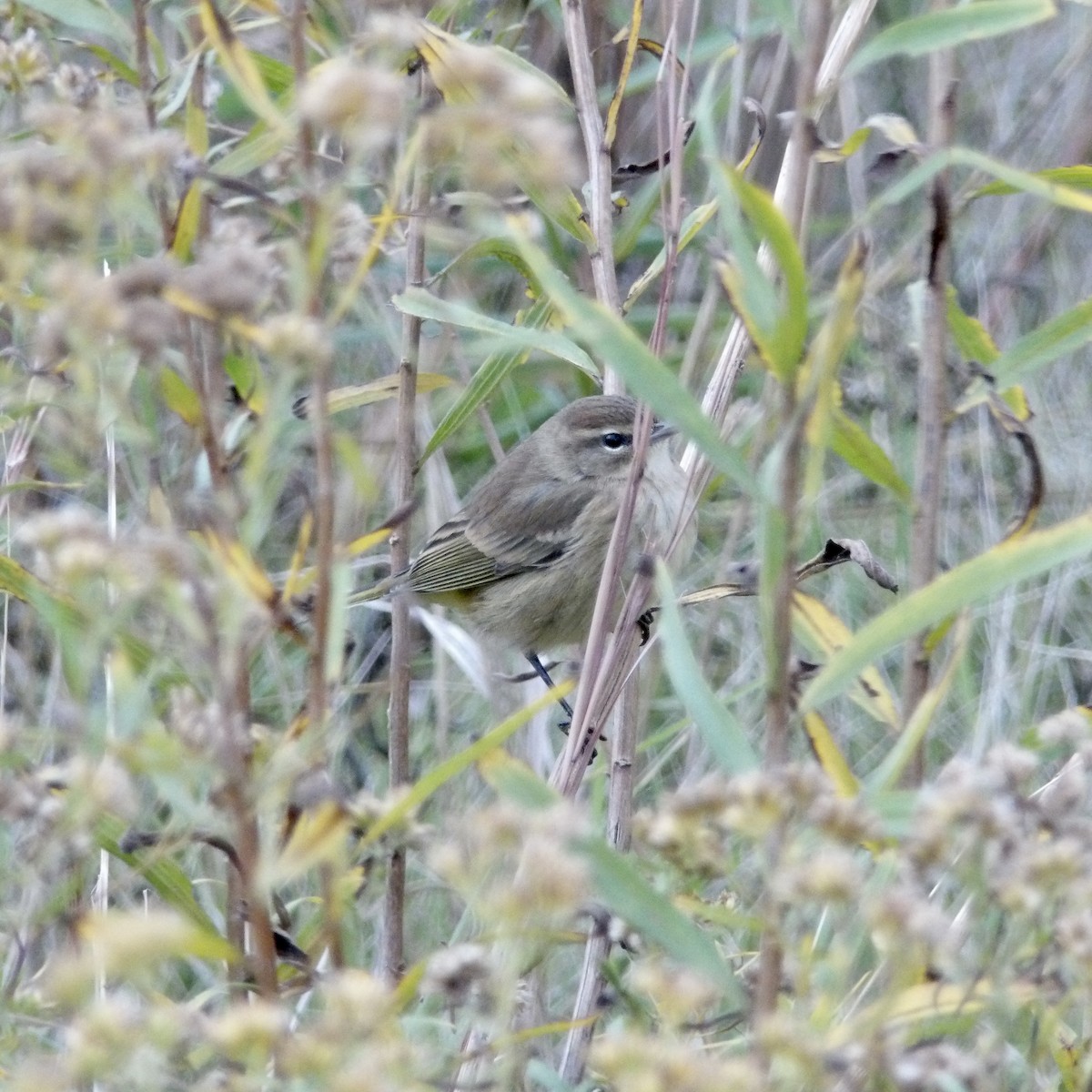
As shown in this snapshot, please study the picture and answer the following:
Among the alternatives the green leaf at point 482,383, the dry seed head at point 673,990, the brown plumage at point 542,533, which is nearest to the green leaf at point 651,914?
the dry seed head at point 673,990

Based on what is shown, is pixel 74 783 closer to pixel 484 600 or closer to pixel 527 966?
pixel 527 966

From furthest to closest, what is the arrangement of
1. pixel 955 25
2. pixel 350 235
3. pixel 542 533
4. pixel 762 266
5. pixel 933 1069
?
1. pixel 542 533
2. pixel 762 266
3. pixel 955 25
4. pixel 350 235
5. pixel 933 1069

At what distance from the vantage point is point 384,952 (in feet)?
7.83

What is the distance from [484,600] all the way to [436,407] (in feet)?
2.16

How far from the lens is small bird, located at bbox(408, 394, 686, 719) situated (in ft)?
13.3

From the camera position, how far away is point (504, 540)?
4242 millimetres

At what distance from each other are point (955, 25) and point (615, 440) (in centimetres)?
259

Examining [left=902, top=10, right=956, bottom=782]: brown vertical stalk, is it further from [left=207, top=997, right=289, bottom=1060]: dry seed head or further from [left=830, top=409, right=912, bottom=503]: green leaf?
[left=207, top=997, right=289, bottom=1060]: dry seed head

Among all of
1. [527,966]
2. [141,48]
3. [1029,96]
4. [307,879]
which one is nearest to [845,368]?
[1029,96]

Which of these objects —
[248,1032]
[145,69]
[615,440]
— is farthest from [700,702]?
[615,440]

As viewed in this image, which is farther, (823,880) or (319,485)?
(319,485)

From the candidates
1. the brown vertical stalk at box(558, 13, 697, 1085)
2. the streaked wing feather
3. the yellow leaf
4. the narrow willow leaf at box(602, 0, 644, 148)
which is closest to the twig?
the brown vertical stalk at box(558, 13, 697, 1085)

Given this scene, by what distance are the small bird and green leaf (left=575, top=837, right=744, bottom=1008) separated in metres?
2.68

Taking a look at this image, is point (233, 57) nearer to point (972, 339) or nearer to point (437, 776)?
point (437, 776)
